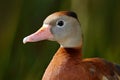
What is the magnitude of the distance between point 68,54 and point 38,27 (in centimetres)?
41

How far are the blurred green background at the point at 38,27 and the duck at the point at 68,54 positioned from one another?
14.8 inches

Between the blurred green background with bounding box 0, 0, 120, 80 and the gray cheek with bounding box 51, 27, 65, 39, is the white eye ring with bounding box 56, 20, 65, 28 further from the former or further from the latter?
the blurred green background with bounding box 0, 0, 120, 80

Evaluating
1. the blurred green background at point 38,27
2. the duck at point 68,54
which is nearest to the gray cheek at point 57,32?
the duck at point 68,54

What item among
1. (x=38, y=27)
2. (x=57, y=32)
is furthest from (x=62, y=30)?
(x=38, y=27)

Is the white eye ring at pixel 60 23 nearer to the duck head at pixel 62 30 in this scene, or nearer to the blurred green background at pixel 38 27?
the duck head at pixel 62 30

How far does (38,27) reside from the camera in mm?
2074

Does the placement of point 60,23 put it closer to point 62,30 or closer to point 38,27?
point 62,30

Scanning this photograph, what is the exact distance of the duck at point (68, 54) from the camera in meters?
1.65

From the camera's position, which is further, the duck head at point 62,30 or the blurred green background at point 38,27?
the blurred green background at point 38,27

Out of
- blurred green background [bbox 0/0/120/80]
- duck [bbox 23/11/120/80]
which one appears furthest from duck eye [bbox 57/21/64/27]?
blurred green background [bbox 0/0/120/80]

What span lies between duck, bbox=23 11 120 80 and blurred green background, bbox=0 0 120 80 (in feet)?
1.23

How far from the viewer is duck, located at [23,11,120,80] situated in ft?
5.41

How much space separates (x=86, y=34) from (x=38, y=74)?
230mm

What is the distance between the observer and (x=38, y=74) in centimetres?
215
